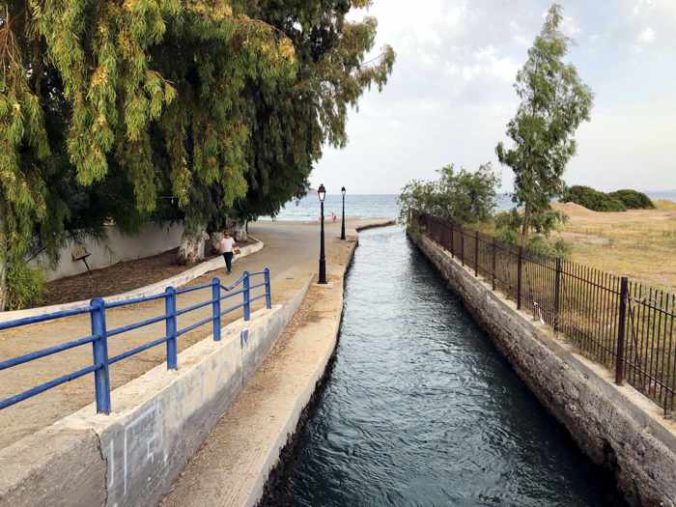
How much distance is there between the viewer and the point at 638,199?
7425cm

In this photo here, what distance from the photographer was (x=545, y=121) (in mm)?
18125

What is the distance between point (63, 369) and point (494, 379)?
8172 mm

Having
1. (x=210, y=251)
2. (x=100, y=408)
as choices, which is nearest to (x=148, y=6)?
(x=100, y=408)

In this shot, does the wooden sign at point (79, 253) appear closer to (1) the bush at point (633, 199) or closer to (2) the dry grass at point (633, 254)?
(2) the dry grass at point (633, 254)

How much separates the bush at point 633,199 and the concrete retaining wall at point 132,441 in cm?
7674

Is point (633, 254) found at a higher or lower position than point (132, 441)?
higher

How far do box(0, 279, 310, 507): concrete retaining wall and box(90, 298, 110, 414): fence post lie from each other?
13cm

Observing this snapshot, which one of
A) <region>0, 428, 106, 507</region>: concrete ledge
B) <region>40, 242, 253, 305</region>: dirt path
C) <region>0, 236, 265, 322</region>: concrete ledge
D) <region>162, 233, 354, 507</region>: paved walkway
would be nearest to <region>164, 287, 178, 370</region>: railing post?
<region>162, 233, 354, 507</region>: paved walkway

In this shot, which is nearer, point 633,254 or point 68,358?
point 68,358

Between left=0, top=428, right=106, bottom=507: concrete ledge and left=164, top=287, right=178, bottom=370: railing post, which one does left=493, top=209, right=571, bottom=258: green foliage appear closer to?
left=164, top=287, right=178, bottom=370: railing post

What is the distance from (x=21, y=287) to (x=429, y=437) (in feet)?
28.3

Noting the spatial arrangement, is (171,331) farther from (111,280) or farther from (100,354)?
(111,280)

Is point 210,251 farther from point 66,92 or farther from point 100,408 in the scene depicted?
point 100,408

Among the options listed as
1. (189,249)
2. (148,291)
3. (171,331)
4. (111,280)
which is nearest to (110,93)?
(171,331)
